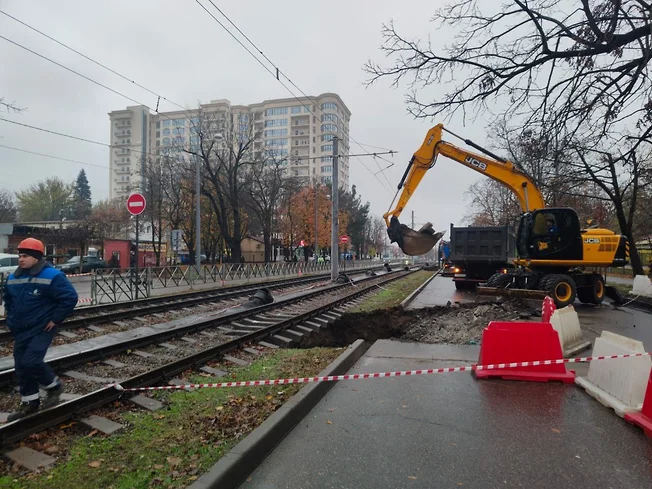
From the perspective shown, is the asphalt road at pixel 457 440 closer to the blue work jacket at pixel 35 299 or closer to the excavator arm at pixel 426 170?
the blue work jacket at pixel 35 299

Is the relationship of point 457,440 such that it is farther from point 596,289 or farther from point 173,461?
point 596,289

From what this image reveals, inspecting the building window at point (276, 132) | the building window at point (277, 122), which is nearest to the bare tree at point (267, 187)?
the building window at point (276, 132)

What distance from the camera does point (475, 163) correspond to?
55.7 ft

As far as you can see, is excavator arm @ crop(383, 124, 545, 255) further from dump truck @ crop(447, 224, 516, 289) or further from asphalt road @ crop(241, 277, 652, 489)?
asphalt road @ crop(241, 277, 652, 489)

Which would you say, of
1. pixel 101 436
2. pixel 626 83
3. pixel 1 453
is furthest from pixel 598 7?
pixel 1 453

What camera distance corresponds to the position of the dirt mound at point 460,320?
9016 millimetres

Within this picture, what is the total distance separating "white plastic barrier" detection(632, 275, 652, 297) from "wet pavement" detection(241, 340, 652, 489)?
15222mm

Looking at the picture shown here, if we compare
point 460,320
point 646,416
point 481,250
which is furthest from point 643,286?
point 646,416

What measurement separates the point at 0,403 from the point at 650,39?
10.8 metres

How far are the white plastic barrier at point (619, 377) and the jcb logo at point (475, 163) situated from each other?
12.4 meters

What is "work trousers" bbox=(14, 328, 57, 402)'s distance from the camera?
434 centimetres

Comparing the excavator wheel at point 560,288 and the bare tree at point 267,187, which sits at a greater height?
the bare tree at point 267,187

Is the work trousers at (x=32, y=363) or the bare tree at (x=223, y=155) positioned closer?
the work trousers at (x=32, y=363)

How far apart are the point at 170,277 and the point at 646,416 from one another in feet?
68.1
